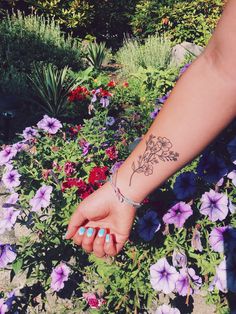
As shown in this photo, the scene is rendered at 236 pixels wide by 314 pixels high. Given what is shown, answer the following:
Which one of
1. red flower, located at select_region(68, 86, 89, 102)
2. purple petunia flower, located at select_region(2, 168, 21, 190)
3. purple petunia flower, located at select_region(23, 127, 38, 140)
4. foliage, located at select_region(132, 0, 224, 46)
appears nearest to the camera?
purple petunia flower, located at select_region(2, 168, 21, 190)

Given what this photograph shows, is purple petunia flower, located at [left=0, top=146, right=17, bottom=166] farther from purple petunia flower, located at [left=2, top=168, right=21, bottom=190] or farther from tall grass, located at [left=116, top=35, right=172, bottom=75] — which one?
tall grass, located at [left=116, top=35, right=172, bottom=75]

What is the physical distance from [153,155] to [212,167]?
472mm

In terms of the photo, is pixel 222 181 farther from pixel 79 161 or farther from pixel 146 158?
pixel 79 161

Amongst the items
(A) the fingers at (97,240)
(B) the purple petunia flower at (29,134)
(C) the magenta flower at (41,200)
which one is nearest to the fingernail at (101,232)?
(A) the fingers at (97,240)

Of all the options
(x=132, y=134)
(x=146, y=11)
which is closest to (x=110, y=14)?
(x=146, y=11)

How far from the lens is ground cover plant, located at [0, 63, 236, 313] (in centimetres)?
168

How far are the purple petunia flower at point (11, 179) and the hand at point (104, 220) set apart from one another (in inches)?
36.1

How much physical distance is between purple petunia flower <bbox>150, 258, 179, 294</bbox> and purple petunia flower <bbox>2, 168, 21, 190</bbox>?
101cm

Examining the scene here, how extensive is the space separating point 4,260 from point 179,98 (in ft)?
4.40

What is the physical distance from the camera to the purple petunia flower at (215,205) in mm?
1651

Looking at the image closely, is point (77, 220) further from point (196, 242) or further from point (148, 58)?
point (148, 58)

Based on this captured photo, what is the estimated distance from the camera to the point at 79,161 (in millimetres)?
2555

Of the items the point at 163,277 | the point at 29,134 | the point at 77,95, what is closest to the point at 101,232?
the point at 163,277

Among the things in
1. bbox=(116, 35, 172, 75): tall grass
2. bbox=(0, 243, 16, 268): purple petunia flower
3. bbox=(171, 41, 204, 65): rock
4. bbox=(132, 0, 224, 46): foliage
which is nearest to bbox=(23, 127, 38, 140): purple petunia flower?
bbox=(0, 243, 16, 268): purple petunia flower
